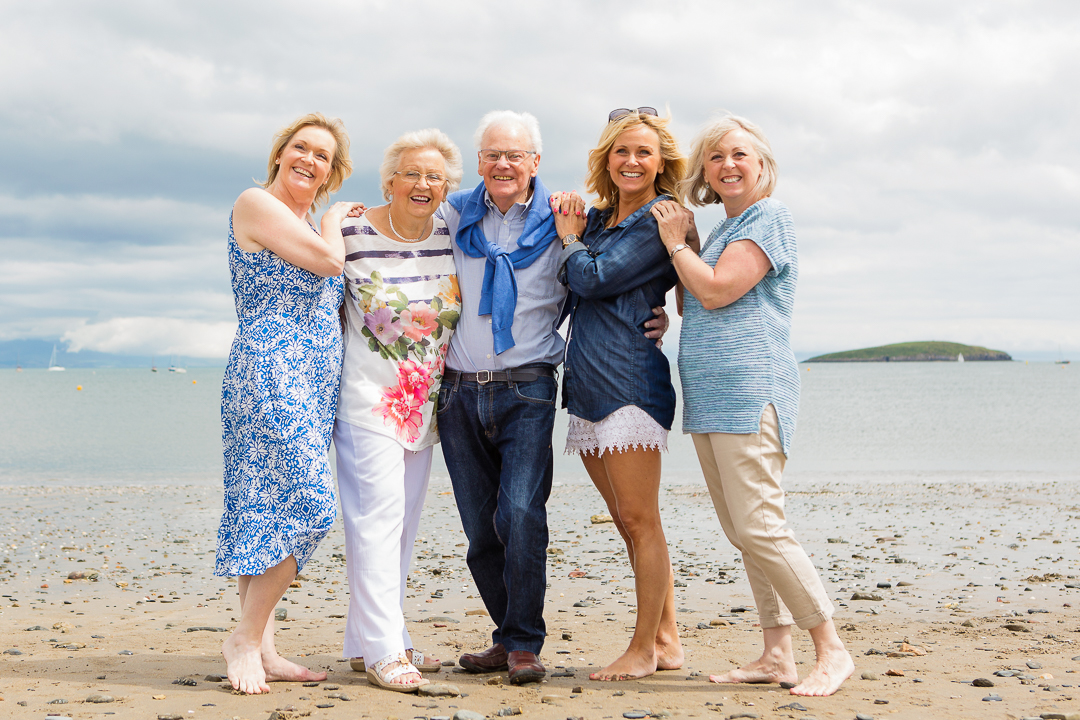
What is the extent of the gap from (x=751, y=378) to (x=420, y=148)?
6.98ft

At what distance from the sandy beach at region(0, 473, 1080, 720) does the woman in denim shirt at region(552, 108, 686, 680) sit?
72 cm

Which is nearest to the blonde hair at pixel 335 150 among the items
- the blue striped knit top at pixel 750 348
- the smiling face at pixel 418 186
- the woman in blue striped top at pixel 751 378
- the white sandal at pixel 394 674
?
the smiling face at pixel 418 186

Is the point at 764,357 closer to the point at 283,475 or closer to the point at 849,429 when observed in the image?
the point at 283,475

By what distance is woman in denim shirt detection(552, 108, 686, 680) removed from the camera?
14.3 ft

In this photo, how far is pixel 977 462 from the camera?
21.6 metres

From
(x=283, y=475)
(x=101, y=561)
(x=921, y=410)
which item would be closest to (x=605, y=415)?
(x=283, y=475)

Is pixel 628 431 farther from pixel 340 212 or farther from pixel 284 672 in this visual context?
pixel 284 672

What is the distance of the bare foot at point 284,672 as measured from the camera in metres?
4.40

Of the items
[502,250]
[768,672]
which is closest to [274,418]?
[502,250]

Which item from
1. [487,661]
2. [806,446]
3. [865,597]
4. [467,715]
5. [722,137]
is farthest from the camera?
[806,446]

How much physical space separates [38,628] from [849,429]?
32.4 m

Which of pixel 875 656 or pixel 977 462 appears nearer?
pixel 875 656

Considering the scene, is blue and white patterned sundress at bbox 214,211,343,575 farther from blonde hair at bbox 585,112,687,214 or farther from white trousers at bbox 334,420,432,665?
blonde hair at bbox 585,112,687,214

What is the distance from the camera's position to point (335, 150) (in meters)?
4.60
